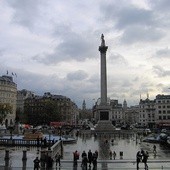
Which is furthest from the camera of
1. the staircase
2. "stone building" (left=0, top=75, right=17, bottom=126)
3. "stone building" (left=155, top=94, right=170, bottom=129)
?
"stone building" (left=155, top=94, right=170, bottom=129)

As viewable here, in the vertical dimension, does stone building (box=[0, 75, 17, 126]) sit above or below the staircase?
above

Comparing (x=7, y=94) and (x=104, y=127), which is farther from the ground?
(x=7, y=94)

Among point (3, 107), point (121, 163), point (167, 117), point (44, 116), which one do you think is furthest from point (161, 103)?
point (121, 163)

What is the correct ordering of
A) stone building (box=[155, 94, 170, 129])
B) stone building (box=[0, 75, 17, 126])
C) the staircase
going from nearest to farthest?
the staircase
stone building (box=[0, 75, 17, 126])
stone building (box=[155, 94, 170, 129])

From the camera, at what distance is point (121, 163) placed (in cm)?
3778

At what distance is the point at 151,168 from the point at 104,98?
84189mm

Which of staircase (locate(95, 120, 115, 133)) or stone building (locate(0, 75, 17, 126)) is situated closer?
staircase (locate(95, 120, 115, 133))

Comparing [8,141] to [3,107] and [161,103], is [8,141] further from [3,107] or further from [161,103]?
[161,103]

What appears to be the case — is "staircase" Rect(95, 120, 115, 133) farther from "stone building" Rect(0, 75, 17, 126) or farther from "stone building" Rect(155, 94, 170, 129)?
"stone building" Rect(155, 94, 170, 129)

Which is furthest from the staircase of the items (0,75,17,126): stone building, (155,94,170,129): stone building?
(155,94,170,129): stone building

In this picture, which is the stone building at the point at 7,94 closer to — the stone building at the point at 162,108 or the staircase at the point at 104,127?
the staircase at the point at 104,127

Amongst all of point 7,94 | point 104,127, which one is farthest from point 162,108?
point 104,127

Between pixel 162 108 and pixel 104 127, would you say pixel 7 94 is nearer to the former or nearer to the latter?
pixel 104 127

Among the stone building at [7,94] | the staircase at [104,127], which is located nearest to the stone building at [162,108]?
the stone building at [7,94]
